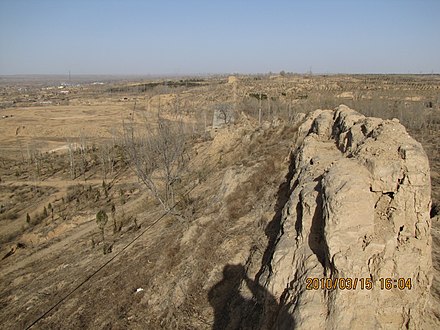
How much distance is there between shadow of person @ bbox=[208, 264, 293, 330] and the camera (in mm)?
7734

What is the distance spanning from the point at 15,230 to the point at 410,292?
24.0 metres

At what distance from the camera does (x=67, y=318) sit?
468 inches

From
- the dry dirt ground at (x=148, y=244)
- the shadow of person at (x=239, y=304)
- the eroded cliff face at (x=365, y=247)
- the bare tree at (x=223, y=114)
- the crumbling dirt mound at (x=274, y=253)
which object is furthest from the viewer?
the bare tree at (x=223, y=114)

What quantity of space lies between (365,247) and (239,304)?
12.3 feet

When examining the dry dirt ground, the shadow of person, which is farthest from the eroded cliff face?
the dry dirt ground

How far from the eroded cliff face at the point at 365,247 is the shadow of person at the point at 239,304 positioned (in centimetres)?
35

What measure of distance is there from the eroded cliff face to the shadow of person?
1.15 feet

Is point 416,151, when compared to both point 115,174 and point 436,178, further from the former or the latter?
point 115,174

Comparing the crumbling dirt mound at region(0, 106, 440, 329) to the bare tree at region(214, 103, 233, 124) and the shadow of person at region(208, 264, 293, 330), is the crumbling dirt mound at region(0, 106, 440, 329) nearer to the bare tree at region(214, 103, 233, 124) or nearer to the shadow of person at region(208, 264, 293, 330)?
the shadow of person at region(208, 264, 293, 330)

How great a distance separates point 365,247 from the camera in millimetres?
6438

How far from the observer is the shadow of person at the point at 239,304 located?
773 centimetres
